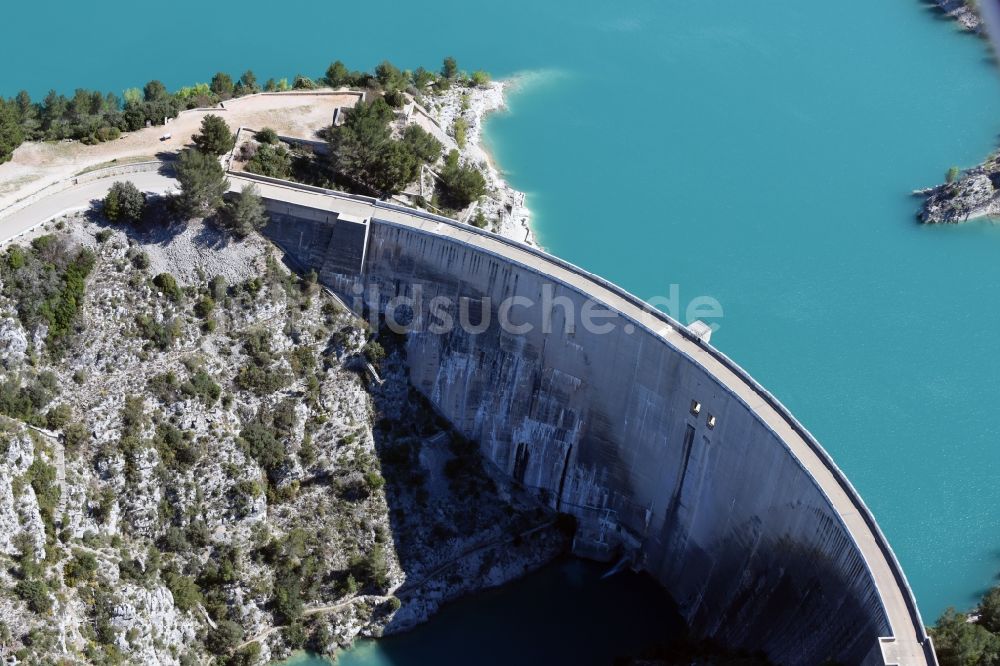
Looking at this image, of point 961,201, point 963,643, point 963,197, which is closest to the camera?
point 963,643

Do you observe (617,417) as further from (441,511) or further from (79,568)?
(79,568)

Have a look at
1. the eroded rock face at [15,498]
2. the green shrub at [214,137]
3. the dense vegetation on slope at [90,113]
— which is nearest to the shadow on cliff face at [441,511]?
the green shrub at [214,137]

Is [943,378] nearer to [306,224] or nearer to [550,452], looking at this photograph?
[550,452]

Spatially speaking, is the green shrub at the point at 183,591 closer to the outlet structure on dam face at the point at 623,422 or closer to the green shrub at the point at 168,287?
the green shrub at the point at 168,287

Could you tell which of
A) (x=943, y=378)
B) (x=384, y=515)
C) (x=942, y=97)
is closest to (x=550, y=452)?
(x=384, y=515)

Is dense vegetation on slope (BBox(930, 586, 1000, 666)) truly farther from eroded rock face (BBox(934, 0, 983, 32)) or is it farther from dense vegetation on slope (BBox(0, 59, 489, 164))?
eroded rock face (BBox(934, 0, 983, 32))

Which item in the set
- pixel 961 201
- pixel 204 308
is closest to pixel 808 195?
pixel 961 201
